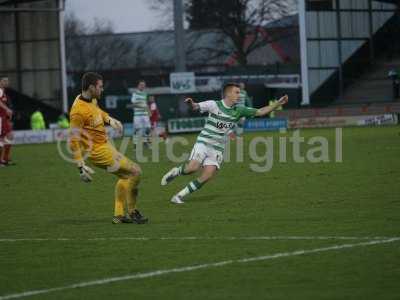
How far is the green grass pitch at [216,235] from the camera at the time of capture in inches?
369

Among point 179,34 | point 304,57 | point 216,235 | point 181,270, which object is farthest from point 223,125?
point 304,57

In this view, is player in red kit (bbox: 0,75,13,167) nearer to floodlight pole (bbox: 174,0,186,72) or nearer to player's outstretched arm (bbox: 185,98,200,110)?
player's outstretched arm (bbox: 185,98,200,110)

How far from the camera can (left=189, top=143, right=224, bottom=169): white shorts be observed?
54.9 ft

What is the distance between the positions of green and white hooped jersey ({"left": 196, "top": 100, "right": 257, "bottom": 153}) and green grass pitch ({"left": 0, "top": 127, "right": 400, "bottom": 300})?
3.34ft

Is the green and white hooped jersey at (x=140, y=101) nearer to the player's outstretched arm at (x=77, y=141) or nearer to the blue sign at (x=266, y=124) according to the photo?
the blue sign at (x=266, y=124)

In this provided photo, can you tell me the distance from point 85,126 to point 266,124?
34160 mm

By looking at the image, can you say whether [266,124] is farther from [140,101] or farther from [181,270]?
[181,270]

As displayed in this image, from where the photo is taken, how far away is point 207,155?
16.8 metres

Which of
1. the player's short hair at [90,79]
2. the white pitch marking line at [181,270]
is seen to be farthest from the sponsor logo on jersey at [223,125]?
the white pitch marking line at [181,270]

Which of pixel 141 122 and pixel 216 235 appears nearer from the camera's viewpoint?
pixel 216 235

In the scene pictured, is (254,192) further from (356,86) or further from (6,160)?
(356,86)

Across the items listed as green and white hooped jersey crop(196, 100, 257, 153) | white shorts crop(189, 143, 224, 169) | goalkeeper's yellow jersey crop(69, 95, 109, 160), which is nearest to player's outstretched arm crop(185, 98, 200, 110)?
green and white hooped jersey crop(196, 100, 257, 153)

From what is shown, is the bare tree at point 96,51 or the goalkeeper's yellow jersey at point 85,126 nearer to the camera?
the goalkeeper's yellow jersey at point 85,126

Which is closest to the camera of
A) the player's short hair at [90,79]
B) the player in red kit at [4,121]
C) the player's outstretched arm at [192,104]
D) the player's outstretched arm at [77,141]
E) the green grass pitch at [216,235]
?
the green grass pitch at [216,235]
